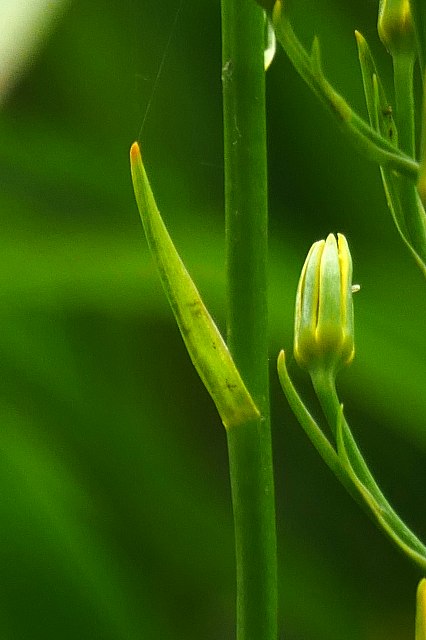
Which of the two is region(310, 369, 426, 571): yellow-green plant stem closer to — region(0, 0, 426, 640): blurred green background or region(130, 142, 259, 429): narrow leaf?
region(130, 142, 259, 429): narrow leaf

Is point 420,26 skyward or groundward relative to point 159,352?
skyward

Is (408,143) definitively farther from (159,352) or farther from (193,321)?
(159,352)

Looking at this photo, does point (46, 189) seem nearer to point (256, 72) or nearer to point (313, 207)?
point (313, 207)

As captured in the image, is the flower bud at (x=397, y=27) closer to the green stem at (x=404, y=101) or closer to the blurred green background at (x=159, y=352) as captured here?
the green stem at (x=404, y=101)

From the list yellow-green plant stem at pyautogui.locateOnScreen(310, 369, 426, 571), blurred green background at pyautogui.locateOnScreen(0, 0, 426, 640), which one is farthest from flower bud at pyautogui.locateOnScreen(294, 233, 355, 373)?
blurred green background at pyautogui.locateOnScreen(0, 0, 426, 640)

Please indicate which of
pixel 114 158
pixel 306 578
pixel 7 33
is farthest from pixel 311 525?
pixel 7 33

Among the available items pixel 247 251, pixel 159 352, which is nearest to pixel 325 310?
pixel 247 251

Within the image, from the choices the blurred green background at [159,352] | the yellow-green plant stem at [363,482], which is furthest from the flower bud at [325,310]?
the blurred green background at [159,352]
